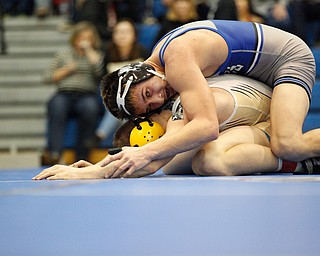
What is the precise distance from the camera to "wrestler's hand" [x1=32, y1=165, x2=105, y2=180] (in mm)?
2531

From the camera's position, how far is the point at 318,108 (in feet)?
17.0

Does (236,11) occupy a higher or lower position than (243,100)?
lower

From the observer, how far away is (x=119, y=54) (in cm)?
558

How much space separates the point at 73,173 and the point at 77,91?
315 centimetres

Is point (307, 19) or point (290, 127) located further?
point (307, 19)

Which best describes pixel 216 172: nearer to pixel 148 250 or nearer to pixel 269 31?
pixel 269 31

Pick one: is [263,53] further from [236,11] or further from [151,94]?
[236,11]

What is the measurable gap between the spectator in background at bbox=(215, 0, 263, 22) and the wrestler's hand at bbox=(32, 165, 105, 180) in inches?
133

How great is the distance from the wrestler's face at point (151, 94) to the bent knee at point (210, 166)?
0.26 m

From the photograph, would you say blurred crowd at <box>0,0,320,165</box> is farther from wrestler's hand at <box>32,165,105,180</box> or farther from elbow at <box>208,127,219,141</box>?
elbow at <box>208,127,219,141</box>

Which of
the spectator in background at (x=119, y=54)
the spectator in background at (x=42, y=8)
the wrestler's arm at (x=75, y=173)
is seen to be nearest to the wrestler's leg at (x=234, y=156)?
the wrestler's arm at (x=75, y=173)

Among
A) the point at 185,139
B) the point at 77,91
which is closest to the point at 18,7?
the point at 77,91

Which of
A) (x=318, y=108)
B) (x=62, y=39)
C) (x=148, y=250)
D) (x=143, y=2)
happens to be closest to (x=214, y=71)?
(x=148, y=250)

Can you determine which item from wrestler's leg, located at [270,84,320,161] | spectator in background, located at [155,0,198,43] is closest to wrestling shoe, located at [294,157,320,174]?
wrestler's leg, located at [270,84,320,161]
